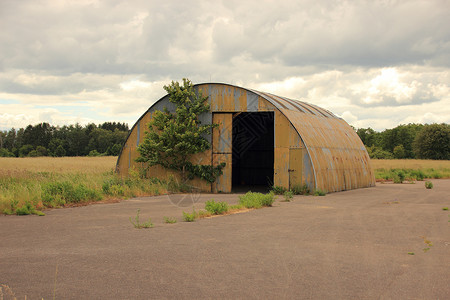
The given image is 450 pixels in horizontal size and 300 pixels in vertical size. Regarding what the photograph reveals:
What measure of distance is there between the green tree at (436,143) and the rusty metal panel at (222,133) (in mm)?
73247

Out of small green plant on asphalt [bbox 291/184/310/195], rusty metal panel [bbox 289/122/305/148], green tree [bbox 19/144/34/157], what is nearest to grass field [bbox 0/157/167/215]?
small green plant on asphalt [bbox 291/184/310/195]

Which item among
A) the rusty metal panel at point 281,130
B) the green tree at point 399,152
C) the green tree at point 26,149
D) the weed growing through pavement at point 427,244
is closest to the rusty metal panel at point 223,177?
the rusty metal panel at point 281,130

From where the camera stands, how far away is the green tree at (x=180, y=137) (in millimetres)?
22672

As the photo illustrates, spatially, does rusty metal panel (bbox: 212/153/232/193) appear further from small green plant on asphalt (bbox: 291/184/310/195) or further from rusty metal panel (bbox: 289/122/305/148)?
small green plant on asphalt (bbox: 291/184/310/195)

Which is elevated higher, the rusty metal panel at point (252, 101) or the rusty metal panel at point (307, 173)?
the rusty metal panel at point (252, 101)

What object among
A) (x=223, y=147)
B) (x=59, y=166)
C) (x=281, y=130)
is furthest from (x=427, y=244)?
(x=59, y=166)

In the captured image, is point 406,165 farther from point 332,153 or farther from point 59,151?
point 59,151

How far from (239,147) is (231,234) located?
20959mm

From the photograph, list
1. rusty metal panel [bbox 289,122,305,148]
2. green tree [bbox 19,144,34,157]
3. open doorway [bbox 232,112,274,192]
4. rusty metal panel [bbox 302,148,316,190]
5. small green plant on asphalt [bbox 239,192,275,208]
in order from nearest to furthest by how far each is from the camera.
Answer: small green plant on asphalt [bbox 239,192,275,208], rusty metal panel [bbox 302,148,316,190], rusty metal panel [bbox 289,122,305,148], open doorway [bbox 232,112,274,192], green tree [bbox 19,144,34,157]

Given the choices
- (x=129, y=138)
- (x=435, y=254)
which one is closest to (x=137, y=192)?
(x=129, y=138)

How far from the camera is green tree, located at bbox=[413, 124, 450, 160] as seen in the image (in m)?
85.2

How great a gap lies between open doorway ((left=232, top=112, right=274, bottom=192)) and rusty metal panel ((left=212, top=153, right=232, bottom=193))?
6.25m

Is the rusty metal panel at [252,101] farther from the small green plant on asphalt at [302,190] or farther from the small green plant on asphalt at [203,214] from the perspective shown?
the small green plant on asphalt at [203,214]

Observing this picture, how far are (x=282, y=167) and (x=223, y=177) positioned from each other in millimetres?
3176
